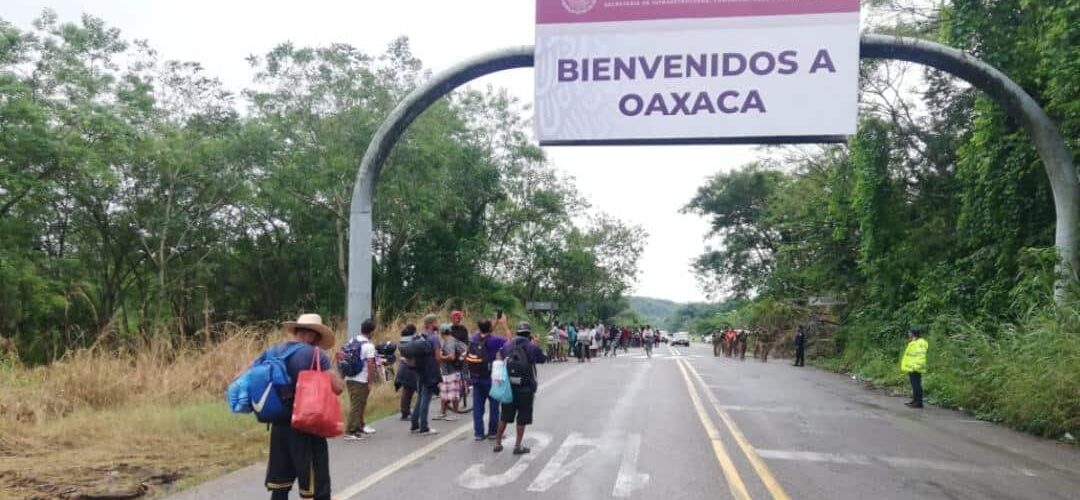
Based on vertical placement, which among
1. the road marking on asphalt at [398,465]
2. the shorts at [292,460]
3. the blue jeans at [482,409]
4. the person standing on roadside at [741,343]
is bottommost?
the person standing on roadside at [741,343]

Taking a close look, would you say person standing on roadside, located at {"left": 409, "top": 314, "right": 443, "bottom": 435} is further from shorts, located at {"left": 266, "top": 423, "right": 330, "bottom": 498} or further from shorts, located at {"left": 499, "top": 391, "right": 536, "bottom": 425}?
shorts, located at {"left": 266, "top": 423, "right": 330, "bottom": 498}

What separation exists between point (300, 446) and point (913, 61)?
11298 mm

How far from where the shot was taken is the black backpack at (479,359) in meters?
11.3

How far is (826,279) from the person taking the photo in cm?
3397

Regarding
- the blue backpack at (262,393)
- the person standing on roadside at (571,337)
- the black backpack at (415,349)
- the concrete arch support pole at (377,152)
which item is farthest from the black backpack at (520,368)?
the person standing on roadside at (571,337)

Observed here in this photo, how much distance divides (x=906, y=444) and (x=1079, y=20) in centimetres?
750

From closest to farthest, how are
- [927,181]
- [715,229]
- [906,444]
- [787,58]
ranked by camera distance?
[906,444]
[787,58]
[927,181]
[715,229]

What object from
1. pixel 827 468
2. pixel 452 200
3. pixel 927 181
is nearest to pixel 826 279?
pixel 927 181

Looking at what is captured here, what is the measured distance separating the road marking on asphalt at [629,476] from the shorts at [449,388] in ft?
12.7

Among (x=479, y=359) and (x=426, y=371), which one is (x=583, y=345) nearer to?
(x=426, y=371)

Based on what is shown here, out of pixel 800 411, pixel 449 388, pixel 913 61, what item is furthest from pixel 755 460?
pixel 913 61

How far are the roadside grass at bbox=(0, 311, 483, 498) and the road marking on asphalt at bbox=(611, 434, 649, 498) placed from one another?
13.7 feet

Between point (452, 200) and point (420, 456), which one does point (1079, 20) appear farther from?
point (452, 200)

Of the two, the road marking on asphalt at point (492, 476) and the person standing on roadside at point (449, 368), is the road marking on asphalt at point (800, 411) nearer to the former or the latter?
the person standing on roadside at point (449, 368)
